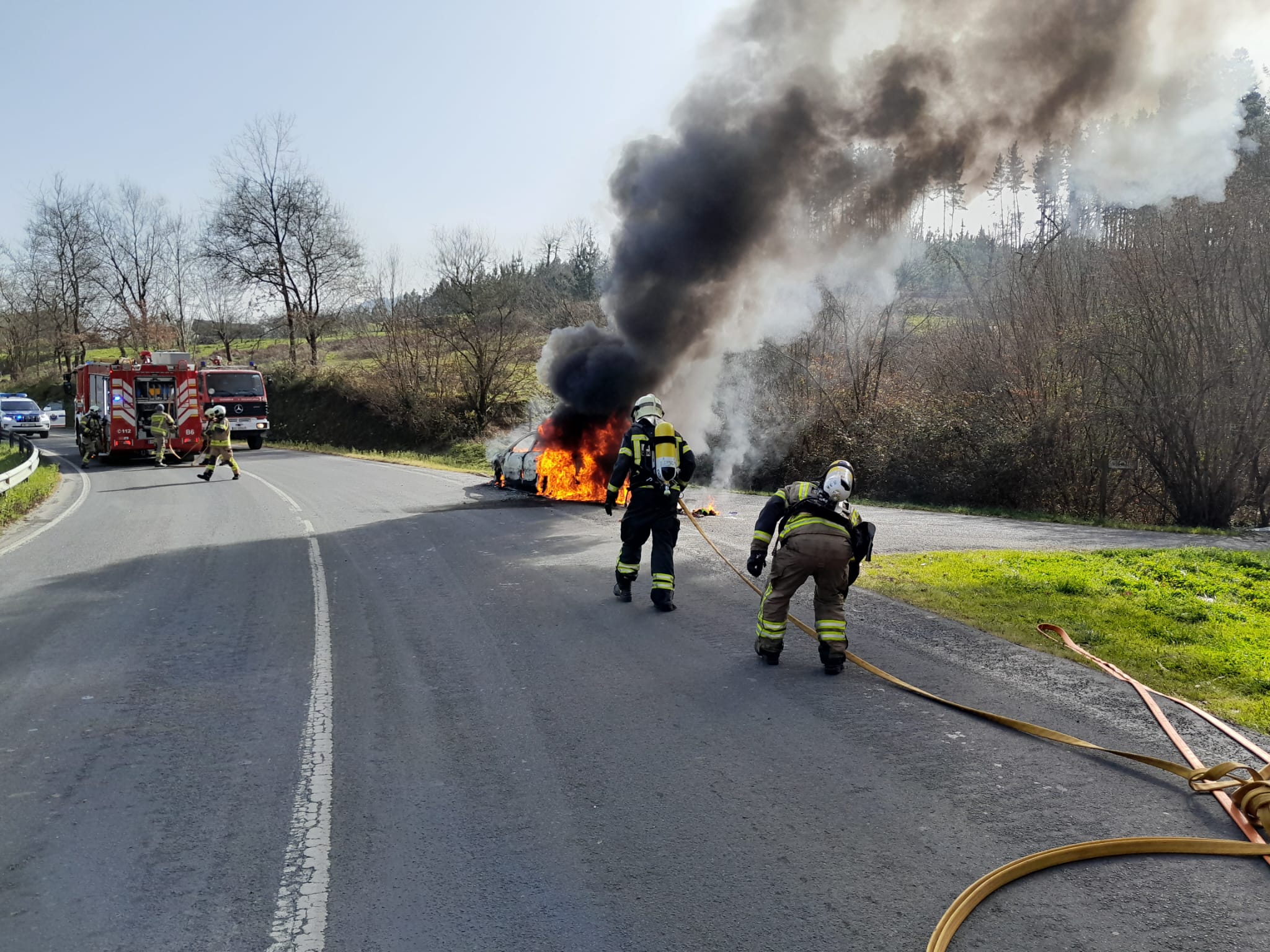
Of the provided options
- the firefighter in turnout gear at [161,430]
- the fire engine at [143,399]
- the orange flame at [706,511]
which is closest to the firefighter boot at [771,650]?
the orange flame at [706,511]

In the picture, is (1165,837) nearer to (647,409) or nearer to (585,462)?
(647,409)

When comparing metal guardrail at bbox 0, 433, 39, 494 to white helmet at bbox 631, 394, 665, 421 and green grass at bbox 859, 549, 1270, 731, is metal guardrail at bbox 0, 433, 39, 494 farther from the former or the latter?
green grass at bbox 859, 549, 1270, 731

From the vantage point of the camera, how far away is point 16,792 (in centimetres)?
400

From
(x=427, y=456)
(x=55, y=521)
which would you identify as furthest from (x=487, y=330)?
(x=55, y=521)

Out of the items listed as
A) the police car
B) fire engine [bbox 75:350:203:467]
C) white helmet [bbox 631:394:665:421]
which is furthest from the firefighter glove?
the police car

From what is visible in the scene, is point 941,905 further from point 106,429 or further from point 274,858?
point 106,429

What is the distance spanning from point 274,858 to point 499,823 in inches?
34.0

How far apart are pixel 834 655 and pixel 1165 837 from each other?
7.78 ft

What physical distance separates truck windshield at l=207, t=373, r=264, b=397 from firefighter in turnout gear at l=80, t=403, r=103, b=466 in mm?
4565

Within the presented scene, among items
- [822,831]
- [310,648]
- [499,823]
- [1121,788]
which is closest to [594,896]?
[499,823]

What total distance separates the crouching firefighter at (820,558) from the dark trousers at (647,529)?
1645 mm

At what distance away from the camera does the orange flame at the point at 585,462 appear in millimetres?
14438

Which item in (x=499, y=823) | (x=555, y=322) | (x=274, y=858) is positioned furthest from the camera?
(x=555, y=322)

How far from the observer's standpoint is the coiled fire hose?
10.2ft
